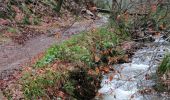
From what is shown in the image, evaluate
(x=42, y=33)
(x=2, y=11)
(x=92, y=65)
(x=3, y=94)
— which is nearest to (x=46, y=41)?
(x=42, y=33)

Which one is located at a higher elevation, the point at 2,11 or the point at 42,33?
the point at 2,11

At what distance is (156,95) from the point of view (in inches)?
476

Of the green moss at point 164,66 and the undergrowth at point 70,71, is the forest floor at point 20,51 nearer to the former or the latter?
the undergrowth at point 70,71

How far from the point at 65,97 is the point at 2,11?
10469mm

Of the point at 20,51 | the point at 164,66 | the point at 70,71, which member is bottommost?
the point at 164,66

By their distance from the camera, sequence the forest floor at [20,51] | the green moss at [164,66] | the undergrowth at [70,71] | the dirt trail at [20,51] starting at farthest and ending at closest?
the dirt trail at [20,51] → the green moss at [164,66] → the forest floor at [20,51] → the undergrowth at [70,71]

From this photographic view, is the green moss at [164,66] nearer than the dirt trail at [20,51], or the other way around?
the green moss at [164,66]

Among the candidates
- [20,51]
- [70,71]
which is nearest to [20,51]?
[20,51]

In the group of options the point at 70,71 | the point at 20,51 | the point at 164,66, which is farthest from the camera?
the point at 20,51

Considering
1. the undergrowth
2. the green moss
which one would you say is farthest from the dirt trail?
the green moss

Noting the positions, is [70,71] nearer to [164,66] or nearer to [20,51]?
[164,66]

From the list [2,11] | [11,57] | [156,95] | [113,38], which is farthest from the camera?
[2,11]

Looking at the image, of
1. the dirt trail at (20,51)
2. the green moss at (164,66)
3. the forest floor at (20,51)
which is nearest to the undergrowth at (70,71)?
the forest floor at (20,51)

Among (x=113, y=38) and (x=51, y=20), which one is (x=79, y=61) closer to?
(x=113, y=38)
